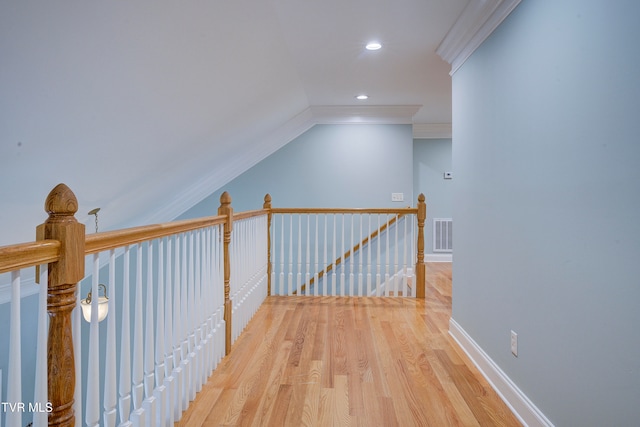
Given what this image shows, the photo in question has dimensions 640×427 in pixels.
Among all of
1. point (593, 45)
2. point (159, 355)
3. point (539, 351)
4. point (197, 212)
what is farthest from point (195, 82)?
point (197, 212)

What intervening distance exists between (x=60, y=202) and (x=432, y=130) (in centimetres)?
621

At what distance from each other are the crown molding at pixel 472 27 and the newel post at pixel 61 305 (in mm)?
2198

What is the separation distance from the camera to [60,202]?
1.06m

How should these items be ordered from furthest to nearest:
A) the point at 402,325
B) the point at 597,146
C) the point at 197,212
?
the point at 197,212, the point at 402,325, the point at 597,146

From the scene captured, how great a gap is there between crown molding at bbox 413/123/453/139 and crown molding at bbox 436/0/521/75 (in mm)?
3387

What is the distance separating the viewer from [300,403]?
206cm

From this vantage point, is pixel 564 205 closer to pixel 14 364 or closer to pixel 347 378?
pixel 347 378

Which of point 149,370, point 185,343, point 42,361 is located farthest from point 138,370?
point 42,361

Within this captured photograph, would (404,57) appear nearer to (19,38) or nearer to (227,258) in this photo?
(227,258)

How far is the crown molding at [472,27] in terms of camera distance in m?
2.19

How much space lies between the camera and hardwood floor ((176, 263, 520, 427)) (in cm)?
194

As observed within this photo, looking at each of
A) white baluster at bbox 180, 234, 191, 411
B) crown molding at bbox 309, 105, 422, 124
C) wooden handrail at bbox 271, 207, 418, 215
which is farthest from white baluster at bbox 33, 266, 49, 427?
crown molding at bbox 309, 105, 422, 124

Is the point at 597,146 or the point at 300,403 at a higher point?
the point at 597,146

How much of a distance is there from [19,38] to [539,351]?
2482mm
